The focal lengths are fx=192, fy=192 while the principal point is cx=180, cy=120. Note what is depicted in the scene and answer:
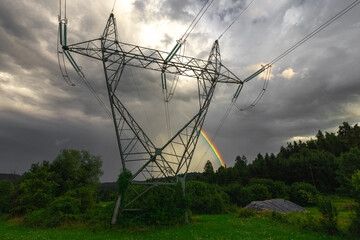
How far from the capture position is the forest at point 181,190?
58.7ft

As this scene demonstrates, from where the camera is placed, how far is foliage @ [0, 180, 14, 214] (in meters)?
47.0

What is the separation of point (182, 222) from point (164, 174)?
5249 millimetres

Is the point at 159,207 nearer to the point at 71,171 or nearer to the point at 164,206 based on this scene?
the point at 164,206

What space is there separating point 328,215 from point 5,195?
2685 inches

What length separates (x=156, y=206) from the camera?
1850cm

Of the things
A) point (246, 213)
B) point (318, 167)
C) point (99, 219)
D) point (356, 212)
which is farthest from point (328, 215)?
point (318, 167)

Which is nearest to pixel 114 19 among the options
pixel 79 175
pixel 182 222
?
pixel 182 222

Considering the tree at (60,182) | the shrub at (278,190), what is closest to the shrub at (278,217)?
the tree at (60,182)

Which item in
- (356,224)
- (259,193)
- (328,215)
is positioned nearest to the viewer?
(356,224)

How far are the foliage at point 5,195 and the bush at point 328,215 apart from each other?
60.6 metres

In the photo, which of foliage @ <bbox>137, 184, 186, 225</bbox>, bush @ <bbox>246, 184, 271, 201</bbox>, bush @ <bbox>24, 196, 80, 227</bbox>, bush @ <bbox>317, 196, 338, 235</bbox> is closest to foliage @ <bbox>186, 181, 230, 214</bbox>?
bush @ <bbox>246, 184, 271, 201</bbox>

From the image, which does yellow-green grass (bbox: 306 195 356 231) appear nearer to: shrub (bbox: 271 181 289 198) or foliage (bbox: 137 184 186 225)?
foliage (bbox: 137 184 186 225)

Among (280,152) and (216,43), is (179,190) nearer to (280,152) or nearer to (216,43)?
(216,43)

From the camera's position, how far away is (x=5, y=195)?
164 feet
